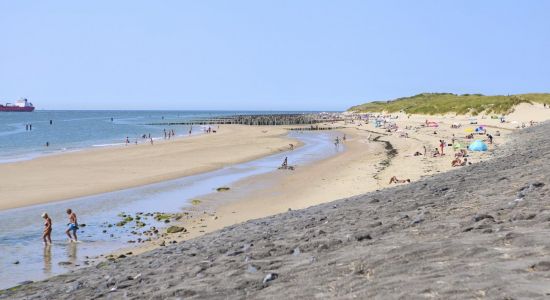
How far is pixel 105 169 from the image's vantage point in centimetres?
4119

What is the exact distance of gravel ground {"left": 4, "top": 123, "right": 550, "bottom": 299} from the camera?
A: 23.3ft

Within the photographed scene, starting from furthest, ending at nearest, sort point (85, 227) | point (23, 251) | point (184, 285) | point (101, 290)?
point (85, 227)
point (23, 251)
point (101, 290)
point (184, 285)

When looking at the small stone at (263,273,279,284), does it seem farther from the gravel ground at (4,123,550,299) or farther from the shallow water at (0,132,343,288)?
the shallow water at (0,132,343,288)

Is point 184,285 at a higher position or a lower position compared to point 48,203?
higher

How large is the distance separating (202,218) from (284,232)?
8816 millimetres

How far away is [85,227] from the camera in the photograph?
2103 centimetres

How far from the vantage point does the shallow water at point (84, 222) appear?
616 inches

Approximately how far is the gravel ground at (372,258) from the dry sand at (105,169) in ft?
56.1

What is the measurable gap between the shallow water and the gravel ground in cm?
220

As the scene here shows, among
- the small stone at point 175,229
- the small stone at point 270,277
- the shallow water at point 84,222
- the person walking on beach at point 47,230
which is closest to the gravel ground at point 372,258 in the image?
the small stone at point 270,277

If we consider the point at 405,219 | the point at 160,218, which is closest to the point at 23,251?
the point at 160,218

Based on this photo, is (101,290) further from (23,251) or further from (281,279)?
(23,251)

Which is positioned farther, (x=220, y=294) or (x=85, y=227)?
(x=85, y=227)

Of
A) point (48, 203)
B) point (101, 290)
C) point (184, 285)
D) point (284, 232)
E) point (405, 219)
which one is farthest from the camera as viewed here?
point (48, 203)
